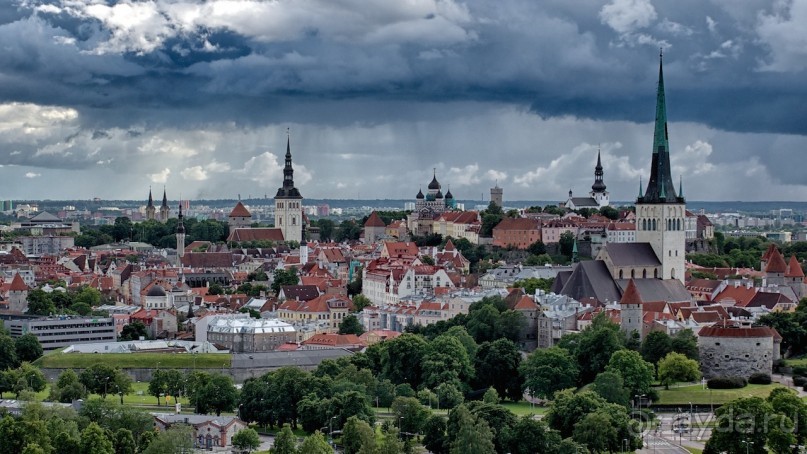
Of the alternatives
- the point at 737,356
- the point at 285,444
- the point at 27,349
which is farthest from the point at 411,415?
the point at 27,349

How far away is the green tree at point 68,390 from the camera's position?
72.8 metres

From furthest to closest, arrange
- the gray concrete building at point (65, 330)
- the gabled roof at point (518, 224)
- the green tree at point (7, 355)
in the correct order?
1. the gabled roof at point (518, 224)
2. the gray concrete building at point (65, 330)
3. the green tree at point (7, 355)

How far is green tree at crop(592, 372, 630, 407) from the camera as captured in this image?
211ft

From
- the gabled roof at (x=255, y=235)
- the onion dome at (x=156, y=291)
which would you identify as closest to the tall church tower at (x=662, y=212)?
the onion dome at (x=156, y=291)

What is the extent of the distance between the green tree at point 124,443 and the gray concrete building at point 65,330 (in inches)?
1472

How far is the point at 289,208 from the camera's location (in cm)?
17038

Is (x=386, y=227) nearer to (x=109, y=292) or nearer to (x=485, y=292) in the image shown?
(x=109, y=292)

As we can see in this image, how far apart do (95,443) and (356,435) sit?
11.0m

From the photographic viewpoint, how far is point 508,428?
187 feet

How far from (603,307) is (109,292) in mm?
59620

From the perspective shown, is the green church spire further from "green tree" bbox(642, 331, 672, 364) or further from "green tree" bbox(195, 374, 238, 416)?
"green tree" bbox(195, 374, 238, 416)

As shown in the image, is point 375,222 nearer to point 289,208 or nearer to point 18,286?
point 289,208

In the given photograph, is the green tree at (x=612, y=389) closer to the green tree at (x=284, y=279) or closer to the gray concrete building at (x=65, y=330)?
the gray concrete building at (x=65, y=330)

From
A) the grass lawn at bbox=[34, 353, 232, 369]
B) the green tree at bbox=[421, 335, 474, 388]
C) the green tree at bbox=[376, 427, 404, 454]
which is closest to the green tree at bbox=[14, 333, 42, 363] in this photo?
the grass lawn at bbox=[34, 353, 232, 369]
